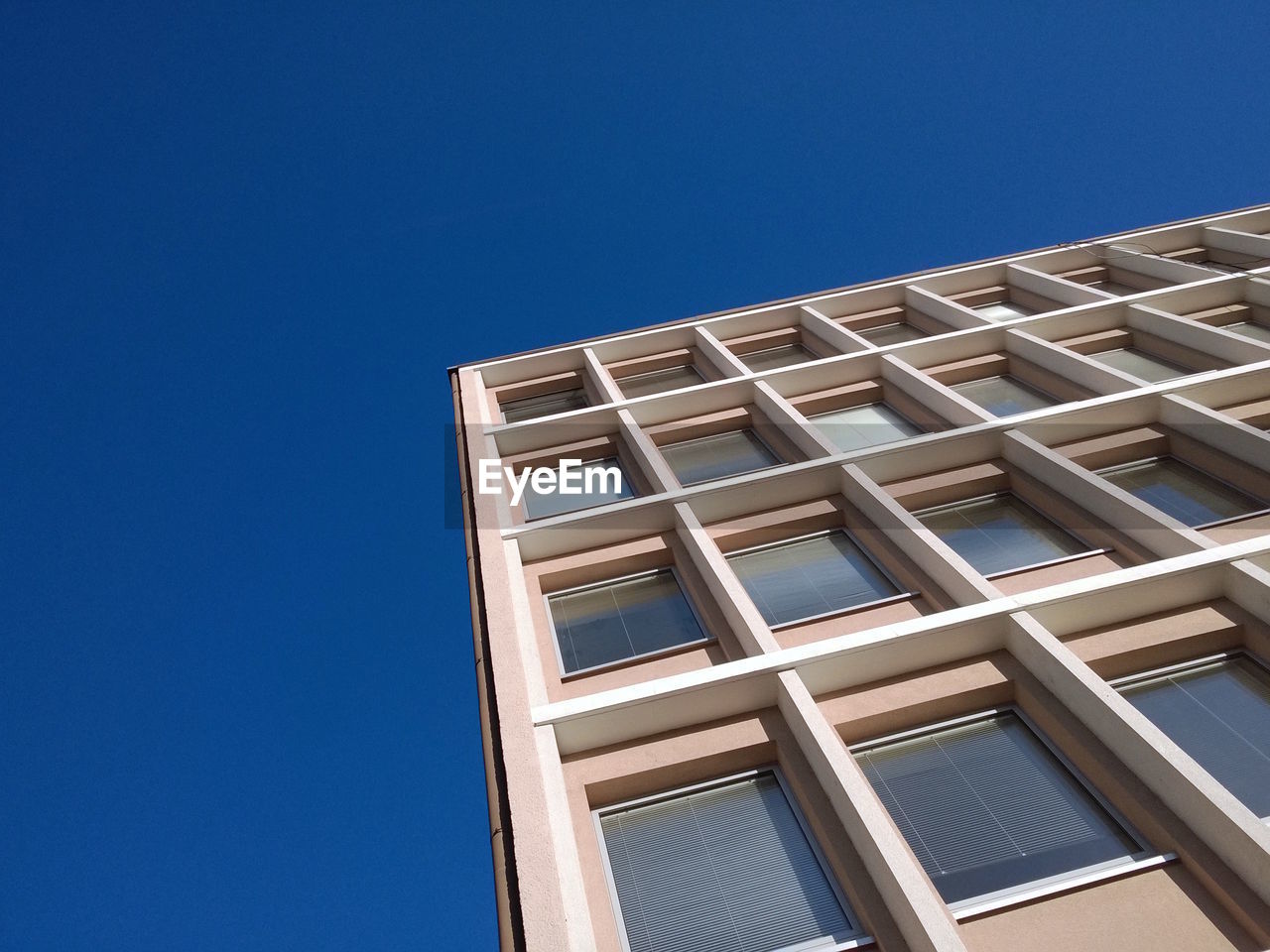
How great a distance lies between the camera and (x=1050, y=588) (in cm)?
880

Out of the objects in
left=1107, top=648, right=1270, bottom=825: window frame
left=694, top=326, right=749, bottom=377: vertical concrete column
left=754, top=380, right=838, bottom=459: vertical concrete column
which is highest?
left=694, top=326, right=749, bottom=377: vertical concrete column

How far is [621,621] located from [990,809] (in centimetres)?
494

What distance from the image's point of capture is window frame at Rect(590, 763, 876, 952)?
6.65 meters

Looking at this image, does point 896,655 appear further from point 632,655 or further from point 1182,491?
point 1182,491

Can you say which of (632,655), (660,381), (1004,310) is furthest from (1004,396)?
(632,655)

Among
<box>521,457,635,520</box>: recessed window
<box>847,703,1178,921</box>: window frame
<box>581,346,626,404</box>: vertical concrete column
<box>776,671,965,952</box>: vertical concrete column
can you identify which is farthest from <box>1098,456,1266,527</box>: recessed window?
<box>581,346,626,404</box>: vertical concrete column

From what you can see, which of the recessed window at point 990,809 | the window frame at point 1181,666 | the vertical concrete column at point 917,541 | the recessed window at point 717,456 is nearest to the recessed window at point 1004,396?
the recessed window at point 717,456

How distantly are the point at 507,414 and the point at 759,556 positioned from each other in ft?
28.3

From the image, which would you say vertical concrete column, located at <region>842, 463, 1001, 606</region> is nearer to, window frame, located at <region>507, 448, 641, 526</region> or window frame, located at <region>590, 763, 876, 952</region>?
window frame, located at <region>590, 763, 876, 952</region>

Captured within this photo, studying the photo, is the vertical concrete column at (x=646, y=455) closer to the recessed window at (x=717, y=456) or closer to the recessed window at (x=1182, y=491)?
the recessed window at (x=717, y=456)

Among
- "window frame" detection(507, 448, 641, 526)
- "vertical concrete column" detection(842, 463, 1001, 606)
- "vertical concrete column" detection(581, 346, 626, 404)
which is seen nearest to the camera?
"vertical concrete column" detection(842, 463, 1001, 606)

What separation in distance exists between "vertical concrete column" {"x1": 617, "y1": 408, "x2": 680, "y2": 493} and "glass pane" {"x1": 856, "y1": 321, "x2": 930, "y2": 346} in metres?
7.06

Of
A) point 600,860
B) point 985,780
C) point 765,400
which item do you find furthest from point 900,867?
point 765,400

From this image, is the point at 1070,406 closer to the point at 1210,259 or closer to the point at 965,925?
the point at 965,925
